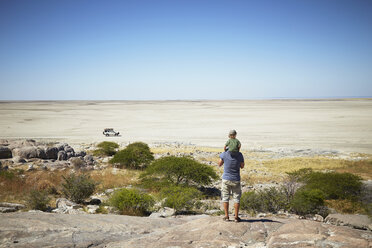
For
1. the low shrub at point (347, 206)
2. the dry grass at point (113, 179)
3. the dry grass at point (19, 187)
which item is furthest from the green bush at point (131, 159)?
the low shrub at point (347, 206)

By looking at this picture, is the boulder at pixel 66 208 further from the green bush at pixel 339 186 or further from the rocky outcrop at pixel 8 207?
the green bush at pixel 339 186

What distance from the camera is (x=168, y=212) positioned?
364 inches

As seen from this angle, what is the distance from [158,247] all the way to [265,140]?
38.8 metres

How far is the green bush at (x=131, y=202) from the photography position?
917 cm

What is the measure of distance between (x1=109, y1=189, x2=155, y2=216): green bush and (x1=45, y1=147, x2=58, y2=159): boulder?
17238 mm

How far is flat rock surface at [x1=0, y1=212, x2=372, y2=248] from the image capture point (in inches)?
196

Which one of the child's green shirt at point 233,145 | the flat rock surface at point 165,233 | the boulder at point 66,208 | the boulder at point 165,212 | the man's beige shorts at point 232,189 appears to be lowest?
the boulder at point 165,212

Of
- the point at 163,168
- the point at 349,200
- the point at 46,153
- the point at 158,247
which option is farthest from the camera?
the point at 46,153

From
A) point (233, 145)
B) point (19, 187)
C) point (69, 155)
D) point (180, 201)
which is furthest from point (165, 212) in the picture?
point (69, 155)

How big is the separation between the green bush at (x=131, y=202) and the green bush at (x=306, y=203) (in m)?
6.39

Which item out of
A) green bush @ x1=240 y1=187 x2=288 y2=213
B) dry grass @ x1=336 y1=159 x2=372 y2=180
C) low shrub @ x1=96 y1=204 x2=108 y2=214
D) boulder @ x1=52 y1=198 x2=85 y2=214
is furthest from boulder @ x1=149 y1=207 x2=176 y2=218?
dry grass @ x1=336 y1=159 x2=372 y2=180

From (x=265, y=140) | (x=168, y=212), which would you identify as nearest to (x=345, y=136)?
(x=265, y=140)

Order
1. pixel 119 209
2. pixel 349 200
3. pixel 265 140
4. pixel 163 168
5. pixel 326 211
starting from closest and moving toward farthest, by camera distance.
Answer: pixel 119 209 < pixel 326 211 < pixel 349 200 < pixel 163 168 < pixel 265 140

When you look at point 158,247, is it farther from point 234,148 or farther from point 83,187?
point 83,187
